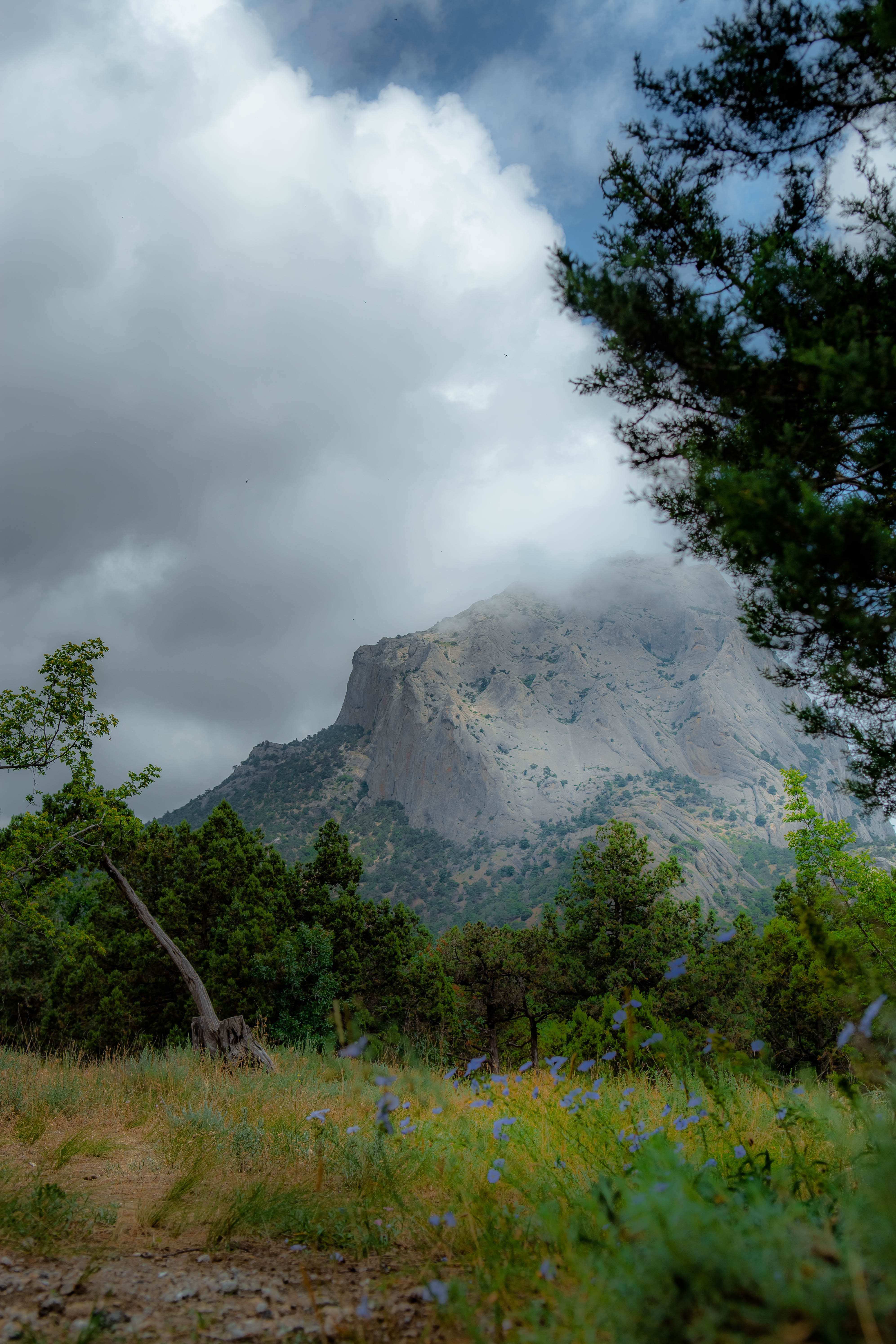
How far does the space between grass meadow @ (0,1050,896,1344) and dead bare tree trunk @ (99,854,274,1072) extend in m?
3.88

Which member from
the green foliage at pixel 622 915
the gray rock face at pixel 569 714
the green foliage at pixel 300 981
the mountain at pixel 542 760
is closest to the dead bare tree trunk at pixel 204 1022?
the green foliage at pixel 300 981

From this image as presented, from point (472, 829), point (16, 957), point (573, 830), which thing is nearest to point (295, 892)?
point (16, 957)

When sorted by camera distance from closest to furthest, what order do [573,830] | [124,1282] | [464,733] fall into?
[124,1282] → [573,830] → [464,733]

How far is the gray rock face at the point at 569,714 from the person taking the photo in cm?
11781

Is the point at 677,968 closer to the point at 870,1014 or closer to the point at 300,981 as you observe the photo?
the point at 870,1014

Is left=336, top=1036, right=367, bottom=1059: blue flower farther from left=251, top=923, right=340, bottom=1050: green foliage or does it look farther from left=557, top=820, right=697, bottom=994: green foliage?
left=557, top=820, right=697, bottom=994: green foliage

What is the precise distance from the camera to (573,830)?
10225 centimetres

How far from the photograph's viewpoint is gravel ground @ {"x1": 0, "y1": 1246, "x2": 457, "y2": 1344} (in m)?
2.04

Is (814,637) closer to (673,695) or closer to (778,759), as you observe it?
(778,759)

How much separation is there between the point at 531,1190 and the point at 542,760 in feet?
417

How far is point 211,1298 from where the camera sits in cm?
235

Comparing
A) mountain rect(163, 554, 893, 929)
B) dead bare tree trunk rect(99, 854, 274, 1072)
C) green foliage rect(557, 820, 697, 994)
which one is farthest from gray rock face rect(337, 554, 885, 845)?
dead bare tree trunk rect(99, 854, 274, 1072)

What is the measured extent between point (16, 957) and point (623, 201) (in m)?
27.8

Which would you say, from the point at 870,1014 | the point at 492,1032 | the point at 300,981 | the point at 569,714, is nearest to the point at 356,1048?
the point at 870,1014
